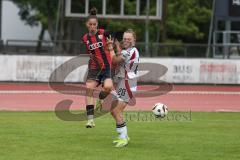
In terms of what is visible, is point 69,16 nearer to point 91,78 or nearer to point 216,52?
point 216,52

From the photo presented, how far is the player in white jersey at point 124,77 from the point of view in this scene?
13.0 metres

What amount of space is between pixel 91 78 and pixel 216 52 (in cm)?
2141

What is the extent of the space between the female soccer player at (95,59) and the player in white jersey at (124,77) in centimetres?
95

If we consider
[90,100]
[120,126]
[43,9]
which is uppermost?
[43,9]

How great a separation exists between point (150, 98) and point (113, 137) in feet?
40.7

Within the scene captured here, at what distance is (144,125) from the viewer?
16.7 metres

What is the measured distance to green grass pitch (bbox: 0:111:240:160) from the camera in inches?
466

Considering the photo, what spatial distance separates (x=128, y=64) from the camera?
13156mm

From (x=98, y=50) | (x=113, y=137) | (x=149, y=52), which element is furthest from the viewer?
(x=149, y=52)

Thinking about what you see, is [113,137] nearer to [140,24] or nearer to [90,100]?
[90,100]

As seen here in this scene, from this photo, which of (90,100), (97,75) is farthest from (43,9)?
(90,100)

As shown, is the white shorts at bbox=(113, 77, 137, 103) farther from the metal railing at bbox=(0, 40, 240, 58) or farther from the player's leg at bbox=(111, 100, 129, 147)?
the metal railing at bbox=(0, 40, 240, 58)

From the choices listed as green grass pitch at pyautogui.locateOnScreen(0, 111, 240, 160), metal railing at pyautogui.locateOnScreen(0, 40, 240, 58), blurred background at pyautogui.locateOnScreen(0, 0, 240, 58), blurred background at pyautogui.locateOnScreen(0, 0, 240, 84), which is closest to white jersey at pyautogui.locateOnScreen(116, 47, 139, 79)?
green grass pitch at pyautogui.locateOnScreen(0, 111, 240, 160)

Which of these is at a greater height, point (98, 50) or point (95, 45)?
point (95, 45)
